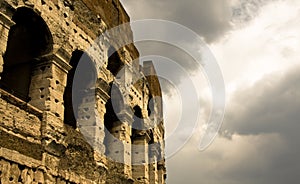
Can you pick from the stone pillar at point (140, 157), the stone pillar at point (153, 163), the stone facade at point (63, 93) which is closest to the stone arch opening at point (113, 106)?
the stone facade at point (63, 93)

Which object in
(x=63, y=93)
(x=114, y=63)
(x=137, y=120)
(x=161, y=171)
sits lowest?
(x=161, y=171)

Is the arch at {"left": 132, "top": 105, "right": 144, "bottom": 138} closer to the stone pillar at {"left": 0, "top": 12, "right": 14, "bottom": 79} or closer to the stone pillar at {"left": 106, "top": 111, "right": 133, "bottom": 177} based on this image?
the stone pillar at {"left": 106, "top": 111, "right": 133, "bottom": 177}

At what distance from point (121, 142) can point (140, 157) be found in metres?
2.26

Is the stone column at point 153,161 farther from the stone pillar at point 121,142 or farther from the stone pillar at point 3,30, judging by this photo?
the stone pillar at point 3,30

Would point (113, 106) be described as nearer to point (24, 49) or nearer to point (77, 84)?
point (77, 84)

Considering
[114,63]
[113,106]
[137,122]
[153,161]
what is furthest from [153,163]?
[114,63]

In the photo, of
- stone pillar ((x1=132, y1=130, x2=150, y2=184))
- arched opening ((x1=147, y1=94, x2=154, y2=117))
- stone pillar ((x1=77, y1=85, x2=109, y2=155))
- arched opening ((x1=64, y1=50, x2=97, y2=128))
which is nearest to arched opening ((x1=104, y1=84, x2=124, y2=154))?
arched opening ((x1=64, y1=50, x2=97, y2=128))

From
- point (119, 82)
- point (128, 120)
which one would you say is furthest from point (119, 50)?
point (128, 120)

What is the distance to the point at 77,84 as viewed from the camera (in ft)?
40.5

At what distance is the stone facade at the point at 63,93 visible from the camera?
8531 mm

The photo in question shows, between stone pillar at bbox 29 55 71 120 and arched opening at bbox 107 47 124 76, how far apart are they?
3.94 metres

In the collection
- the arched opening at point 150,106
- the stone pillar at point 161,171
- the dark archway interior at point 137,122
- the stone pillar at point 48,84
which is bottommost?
the stone pillar at point 161,171

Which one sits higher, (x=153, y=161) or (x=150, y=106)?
(x=150, y=106)

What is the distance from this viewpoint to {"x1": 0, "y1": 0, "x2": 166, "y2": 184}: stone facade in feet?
28.0
